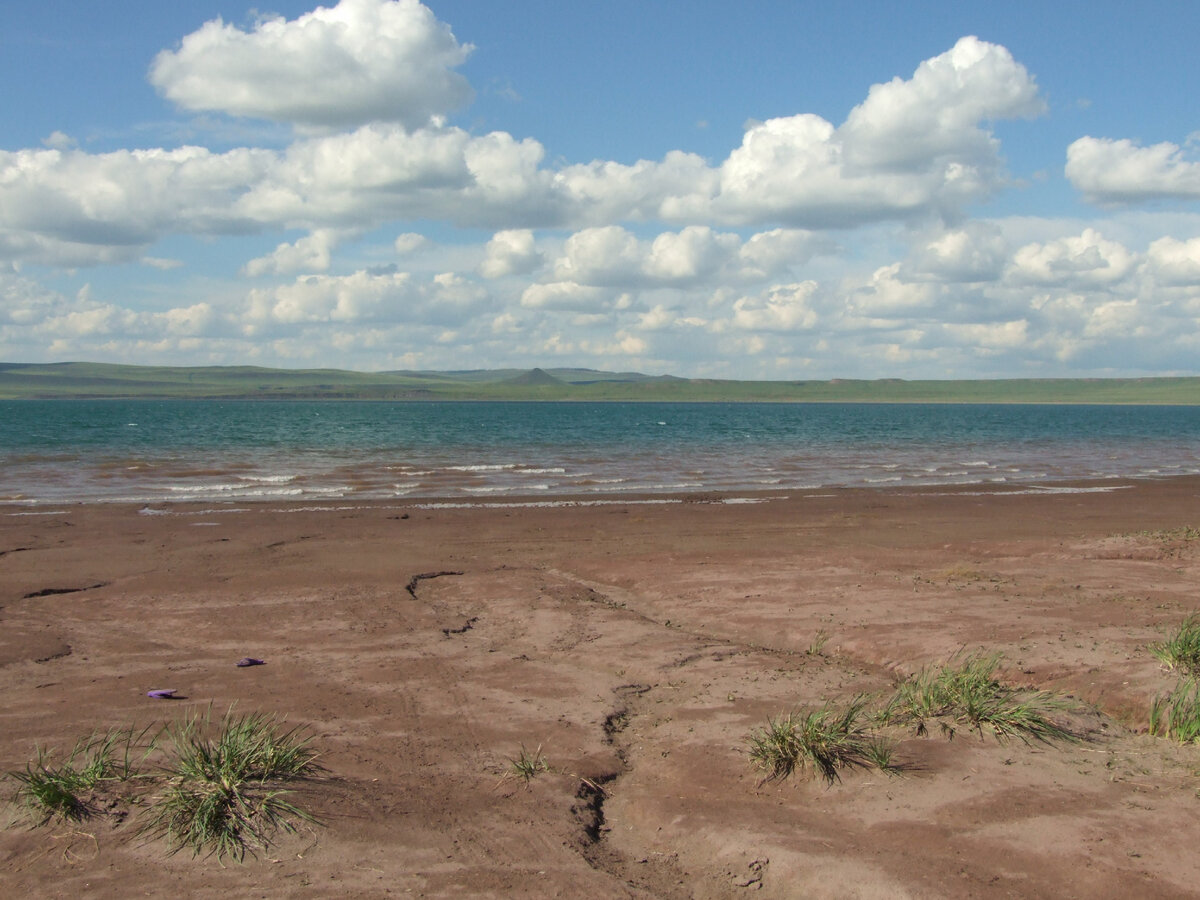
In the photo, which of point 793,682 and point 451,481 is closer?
point 793,682

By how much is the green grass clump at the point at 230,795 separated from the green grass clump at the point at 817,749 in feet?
10.3

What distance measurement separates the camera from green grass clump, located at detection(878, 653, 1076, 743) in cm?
693

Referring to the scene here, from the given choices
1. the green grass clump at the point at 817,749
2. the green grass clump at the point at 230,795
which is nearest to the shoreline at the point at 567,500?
the green grass clump at the point at 817,749

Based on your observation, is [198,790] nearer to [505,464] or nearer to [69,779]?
[69,779]

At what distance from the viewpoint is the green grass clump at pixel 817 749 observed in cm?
641

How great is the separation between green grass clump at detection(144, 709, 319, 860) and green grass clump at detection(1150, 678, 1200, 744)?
6180mm

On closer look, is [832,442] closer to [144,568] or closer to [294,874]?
[144,568]

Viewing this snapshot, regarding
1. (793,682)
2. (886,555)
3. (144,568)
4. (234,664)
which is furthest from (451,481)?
(793,682)

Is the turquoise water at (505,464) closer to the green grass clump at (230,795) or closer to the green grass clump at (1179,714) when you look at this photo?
the green grass clump at (230,795)

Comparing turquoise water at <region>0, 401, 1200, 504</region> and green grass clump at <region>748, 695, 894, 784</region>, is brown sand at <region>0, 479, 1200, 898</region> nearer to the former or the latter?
green grass clump at <region>748, 695, 894, 784</region>

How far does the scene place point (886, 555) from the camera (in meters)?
16.6

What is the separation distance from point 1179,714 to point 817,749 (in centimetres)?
281

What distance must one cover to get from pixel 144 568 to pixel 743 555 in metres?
10.6

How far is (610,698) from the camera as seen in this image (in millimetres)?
8641
